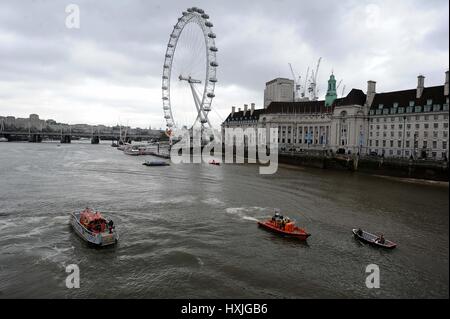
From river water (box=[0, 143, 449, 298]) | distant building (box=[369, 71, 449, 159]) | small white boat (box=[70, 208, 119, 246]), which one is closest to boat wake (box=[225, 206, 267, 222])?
Answer: river water (box=[0, 143, 449, 298])

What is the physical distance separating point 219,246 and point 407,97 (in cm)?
7531

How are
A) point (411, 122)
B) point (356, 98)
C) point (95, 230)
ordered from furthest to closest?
point (356, 98)
point (411, 122)
point (95, 230)

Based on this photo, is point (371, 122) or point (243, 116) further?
point (243, 116)

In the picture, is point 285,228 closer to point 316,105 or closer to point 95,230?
point 95,230

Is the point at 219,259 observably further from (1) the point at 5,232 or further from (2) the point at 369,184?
(2) the point at 369,184

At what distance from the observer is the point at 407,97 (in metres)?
80.9

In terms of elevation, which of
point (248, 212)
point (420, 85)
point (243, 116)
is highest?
point (420, 85)

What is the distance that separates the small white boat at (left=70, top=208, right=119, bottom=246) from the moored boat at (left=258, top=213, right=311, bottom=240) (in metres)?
12.0

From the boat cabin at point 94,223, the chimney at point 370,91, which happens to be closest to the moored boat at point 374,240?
the boat cabin at point 94,223

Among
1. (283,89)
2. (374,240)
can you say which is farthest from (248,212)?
(283,89)

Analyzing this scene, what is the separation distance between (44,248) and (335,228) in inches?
887

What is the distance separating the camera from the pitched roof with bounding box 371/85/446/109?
7336cm

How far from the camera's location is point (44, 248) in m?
22.8
